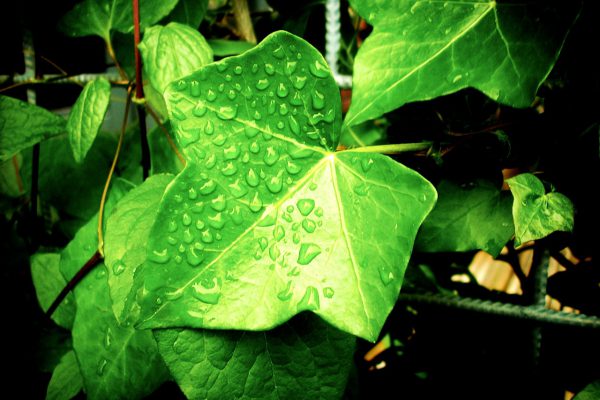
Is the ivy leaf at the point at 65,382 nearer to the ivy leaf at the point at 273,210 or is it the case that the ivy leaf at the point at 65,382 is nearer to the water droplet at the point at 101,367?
the water droplet at the point at 101,367

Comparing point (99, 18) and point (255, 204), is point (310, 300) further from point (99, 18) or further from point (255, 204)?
point (99, 18)

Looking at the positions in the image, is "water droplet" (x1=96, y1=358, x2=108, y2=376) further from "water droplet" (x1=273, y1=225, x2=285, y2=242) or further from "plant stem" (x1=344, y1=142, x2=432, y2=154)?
"plant stem" (x1=344, y1=142, x2=432, y2=154)

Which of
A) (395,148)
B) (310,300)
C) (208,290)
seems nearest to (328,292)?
(310,300)

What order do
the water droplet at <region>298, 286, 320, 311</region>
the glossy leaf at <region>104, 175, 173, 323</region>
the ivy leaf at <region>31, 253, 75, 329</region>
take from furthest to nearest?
the ivy leaf at <region>31, 253, 75, 329</region>, the glossy leaf at <region>104, 175, 173, 323</region>, the water droplet at <region>298, 286, 320, 311</region>

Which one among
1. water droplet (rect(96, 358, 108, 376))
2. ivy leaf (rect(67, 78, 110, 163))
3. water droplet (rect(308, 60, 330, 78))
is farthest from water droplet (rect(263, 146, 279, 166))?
water droplet (rect(96, 358, 108, 376))

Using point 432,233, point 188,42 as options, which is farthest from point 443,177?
point 188,42

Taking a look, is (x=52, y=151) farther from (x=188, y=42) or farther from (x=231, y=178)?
(x=231, y=178)
